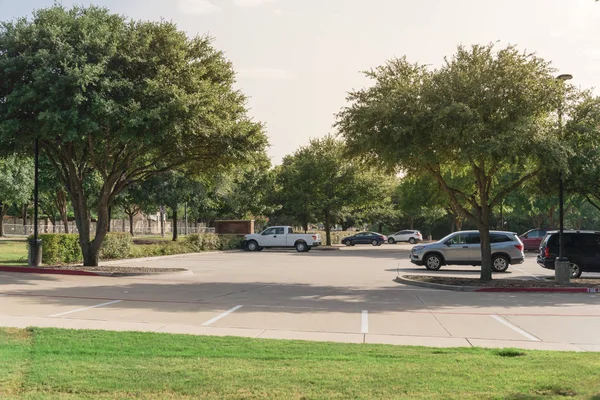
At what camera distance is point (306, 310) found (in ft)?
40.3

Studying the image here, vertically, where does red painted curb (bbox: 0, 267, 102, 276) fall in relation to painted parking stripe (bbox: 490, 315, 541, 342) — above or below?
above

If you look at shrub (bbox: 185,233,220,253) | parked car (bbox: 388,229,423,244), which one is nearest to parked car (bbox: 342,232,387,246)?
parked car (bbox: 388,229,423,244)

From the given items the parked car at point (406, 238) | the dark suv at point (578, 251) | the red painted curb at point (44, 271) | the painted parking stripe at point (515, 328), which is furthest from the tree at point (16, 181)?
the painted parking stripe at point (515, 328)

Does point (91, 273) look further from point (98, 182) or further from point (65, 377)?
point (98, 182)

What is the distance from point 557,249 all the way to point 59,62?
59.2ft

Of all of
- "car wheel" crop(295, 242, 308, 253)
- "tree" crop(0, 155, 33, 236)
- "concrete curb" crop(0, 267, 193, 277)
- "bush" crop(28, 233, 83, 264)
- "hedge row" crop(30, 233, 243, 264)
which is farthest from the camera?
"tree" crop(0, 155, 33, 236)

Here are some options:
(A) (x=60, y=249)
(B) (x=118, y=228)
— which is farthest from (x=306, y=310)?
(B) (x=118, y=228)

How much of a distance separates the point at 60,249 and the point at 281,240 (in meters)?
19.5

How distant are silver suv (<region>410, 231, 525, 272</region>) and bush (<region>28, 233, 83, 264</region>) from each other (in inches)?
575

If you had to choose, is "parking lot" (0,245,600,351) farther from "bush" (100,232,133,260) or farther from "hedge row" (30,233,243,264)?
"bush" (100,232,133,260)

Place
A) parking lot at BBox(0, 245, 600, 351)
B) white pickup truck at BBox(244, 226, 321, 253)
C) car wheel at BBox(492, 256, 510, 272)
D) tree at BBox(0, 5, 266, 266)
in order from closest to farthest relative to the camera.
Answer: parking lot at BBox(0, 245, 600, 351) → tree at BBox(0, 5, 266, 266) → car wheel at BBox(492, 256, 510, 272) → white pickup truck at BBox(244, 226, 321, 253)

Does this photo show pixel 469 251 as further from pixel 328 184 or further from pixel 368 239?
pixel 368 239

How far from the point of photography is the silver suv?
23.1 m

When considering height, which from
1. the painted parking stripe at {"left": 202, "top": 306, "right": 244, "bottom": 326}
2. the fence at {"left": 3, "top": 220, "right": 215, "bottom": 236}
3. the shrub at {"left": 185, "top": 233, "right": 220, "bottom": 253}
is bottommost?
the painted parking stripe at {"left": 202, "top": 306, "right": 244, "bottom": 326}
